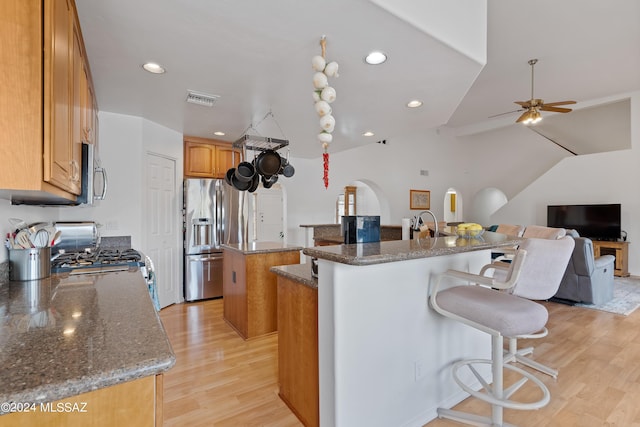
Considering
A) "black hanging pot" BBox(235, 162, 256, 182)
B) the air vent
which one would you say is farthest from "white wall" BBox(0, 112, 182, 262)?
"black hanging pot" BBox(235, 162, 256, 182)

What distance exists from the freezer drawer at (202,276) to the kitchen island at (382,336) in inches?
123

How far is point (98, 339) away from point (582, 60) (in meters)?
6.37

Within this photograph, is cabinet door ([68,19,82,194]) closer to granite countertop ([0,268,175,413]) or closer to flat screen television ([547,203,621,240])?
granite countertop ([0,268,175,413])

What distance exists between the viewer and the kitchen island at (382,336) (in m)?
1.50

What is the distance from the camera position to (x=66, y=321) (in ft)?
3.41

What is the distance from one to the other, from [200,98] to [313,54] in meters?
1.32

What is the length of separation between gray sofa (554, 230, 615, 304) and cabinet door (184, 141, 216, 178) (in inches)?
197

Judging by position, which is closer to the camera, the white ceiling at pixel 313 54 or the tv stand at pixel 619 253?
the white ceiling at pixel 313 54

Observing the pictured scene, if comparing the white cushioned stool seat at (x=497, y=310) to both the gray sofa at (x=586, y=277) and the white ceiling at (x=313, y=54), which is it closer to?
the white ceiling at (x=313, y=54)

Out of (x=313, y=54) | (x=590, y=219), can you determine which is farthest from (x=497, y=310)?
(x=590, y=219)

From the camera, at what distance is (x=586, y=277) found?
3822 mm

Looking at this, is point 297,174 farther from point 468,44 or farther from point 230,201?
point 468,44

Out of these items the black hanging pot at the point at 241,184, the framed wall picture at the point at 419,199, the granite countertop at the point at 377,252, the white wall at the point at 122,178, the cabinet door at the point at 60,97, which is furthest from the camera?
the framed wall picture at the point at 419,199

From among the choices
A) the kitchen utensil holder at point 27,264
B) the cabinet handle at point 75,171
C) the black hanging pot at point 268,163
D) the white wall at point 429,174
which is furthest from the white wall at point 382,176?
the kitchen utensil holder at point 27,264
